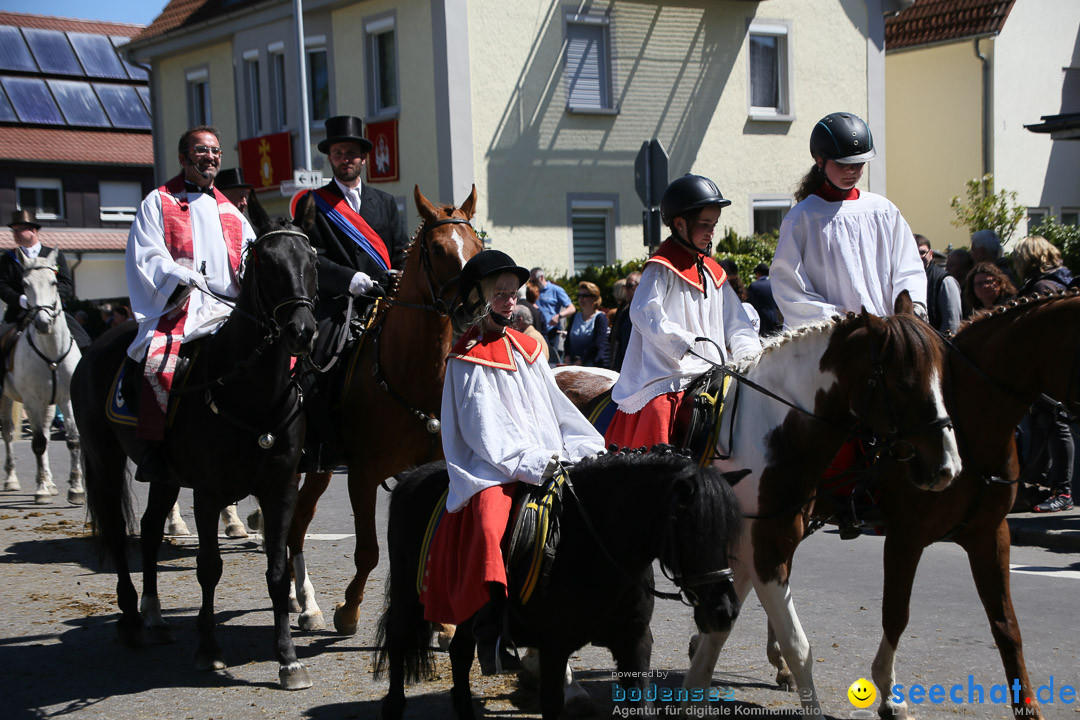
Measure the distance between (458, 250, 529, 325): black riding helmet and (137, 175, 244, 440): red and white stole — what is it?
7.88ft

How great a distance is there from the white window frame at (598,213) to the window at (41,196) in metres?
27.0

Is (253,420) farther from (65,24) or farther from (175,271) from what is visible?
(65,24)

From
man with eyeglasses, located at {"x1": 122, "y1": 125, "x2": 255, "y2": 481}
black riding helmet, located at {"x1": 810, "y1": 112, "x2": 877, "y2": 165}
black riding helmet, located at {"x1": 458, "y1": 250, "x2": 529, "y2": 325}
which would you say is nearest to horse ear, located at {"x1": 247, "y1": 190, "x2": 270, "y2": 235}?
man with eyeglasses, located at {"x1": 122, "y1": 125, "x2": 255, "y2": 481}

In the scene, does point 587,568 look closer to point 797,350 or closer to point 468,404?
point 468,404

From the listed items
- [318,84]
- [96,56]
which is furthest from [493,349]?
[96,56]

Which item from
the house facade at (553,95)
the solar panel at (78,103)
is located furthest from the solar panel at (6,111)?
the house facade at (553,95)

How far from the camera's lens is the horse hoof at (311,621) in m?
6.99

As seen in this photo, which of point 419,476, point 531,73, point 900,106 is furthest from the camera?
point 900,106

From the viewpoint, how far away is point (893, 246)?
5.88 meters

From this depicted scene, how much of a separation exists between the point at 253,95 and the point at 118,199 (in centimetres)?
2092

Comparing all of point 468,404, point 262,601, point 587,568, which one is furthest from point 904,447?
point 262,601

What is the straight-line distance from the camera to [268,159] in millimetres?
24922

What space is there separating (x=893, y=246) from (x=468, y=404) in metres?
2.65

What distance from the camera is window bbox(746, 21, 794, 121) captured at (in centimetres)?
2448
